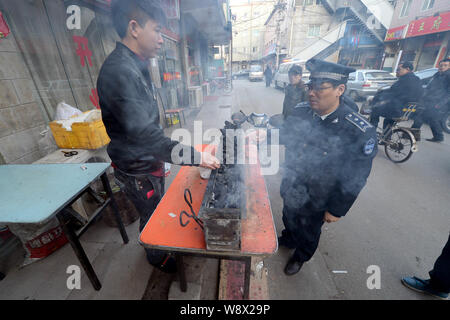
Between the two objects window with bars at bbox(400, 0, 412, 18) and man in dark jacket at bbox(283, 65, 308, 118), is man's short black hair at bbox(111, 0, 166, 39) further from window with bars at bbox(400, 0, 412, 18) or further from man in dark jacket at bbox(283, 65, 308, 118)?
window with bars at bbox(400, 0, 412, 18)

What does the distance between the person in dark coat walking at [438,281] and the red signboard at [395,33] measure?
22.1m

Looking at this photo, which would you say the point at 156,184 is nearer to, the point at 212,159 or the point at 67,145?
the point at 212,159

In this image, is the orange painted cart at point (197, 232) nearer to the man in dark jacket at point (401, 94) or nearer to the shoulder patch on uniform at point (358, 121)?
the shoulder patch on uniform at point (358, 121)

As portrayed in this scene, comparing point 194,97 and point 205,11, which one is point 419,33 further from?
point 194,97

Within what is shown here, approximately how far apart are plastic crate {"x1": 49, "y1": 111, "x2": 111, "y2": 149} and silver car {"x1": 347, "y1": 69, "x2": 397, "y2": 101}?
36.9ft

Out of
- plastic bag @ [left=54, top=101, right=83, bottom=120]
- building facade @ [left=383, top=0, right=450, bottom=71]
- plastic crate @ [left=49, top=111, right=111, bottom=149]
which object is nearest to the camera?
plastic crate @ [left=49, top=111, right=111, bottom=149]

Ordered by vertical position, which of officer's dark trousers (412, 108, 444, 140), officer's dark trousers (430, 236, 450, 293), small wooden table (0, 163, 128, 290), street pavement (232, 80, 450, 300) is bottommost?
street pavement (232, 80, 450, 300)

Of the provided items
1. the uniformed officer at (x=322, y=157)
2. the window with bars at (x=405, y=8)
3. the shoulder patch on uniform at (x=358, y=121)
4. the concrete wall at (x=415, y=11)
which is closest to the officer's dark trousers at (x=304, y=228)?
the uniformed officer at (x=322, y=157)

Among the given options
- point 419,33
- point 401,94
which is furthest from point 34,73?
point 419,33

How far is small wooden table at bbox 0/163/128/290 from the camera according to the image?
1.37 metres

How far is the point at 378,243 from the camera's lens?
2.53 metres

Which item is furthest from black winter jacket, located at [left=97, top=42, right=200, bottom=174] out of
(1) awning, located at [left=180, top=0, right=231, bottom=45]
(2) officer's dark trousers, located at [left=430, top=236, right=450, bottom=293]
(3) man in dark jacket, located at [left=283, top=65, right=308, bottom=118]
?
(1) awning, located at [left=180, top=0, right=231, bottom=45]

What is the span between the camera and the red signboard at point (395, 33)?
1585cm

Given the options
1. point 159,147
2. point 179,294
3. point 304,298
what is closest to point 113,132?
point 159,147
